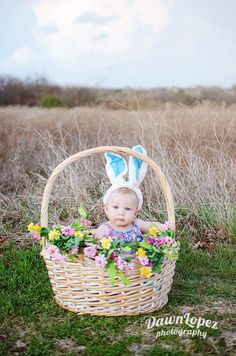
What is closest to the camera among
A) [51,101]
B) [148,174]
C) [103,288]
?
[103,288]

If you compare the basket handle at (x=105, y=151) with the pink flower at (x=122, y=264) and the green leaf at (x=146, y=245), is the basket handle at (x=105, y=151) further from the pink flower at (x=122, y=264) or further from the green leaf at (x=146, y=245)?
the pink flower at (x=122, y=264)

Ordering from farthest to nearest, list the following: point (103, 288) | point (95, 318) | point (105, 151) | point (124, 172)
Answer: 1. point (124, 172)
2. point (105, 151)
3. point (95, 318)
4. point (103, 288)

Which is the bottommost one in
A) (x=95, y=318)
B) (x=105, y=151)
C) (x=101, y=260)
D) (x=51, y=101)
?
(x=95, y=318)

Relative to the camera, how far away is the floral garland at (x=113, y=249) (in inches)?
116

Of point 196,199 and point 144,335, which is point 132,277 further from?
point 196,199

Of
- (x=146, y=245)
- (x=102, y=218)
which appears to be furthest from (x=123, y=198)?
(x=102, y=218)

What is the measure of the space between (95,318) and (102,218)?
6.01 ft

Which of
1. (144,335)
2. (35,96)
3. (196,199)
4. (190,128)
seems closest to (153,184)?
(196,199)

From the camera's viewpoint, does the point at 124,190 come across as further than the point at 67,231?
Yes

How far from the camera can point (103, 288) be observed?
9.93 ft

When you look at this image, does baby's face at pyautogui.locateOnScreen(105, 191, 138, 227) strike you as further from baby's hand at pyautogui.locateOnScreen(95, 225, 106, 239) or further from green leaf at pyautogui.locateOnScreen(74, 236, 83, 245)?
green leaf at pyautogui.locateOnScreen(74, 236, 83, 245)

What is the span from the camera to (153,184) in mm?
5184

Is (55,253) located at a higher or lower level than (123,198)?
lower

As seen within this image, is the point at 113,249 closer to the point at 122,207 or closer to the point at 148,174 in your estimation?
the point at 122,207
